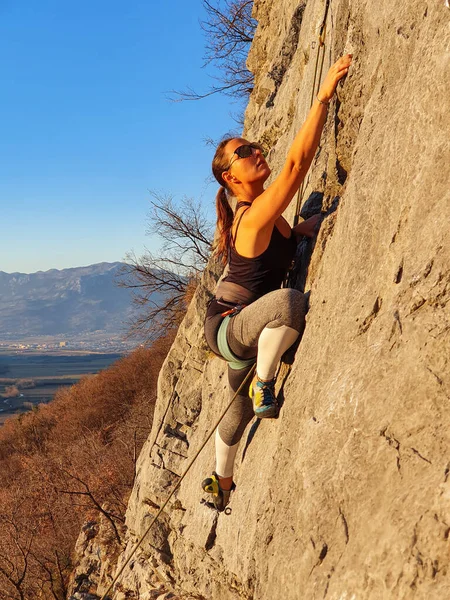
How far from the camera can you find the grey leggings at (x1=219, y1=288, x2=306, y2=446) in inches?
168

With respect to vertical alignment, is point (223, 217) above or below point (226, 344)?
above

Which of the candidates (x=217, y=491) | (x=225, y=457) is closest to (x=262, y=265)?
(x=225, y=457)

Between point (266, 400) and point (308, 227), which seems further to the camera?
point (308, 227)

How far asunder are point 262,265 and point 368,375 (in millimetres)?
1875

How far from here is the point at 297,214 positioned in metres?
5.48

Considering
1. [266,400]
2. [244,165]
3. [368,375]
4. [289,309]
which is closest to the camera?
[368,375]

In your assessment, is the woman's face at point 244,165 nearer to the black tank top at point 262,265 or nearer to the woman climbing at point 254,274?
the woman climbing at point 254,274

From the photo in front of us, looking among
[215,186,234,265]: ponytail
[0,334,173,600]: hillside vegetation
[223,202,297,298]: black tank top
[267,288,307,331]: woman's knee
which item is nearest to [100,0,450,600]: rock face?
[267,288,307,331]: woman's knee

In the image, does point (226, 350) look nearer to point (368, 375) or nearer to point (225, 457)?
point (225, 457)

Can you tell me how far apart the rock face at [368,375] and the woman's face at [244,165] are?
717 millimetres

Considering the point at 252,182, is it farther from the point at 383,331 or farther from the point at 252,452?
the point at 252,452

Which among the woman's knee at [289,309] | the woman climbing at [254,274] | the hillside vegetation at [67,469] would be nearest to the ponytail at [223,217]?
the woman climbing at [254,274]

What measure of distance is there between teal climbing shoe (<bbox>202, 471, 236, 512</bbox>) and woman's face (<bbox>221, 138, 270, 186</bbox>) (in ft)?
9.20

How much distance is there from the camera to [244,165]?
4.58 metres
